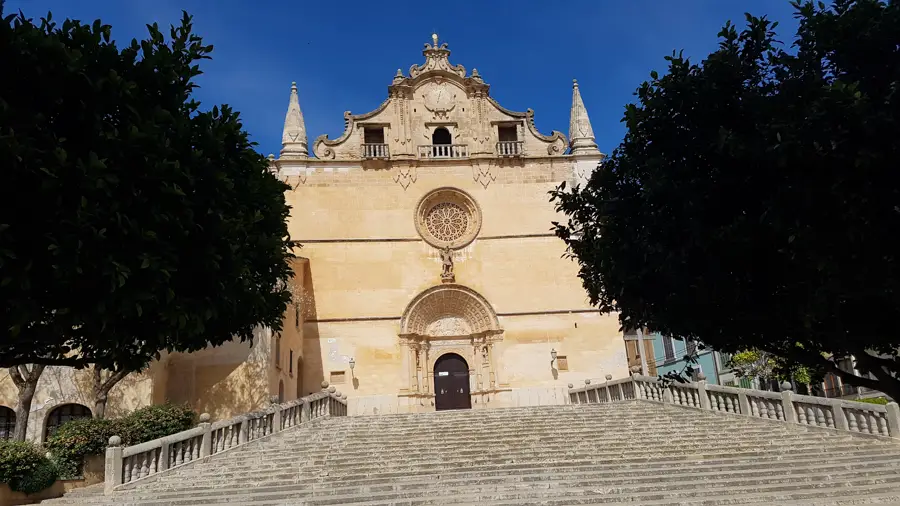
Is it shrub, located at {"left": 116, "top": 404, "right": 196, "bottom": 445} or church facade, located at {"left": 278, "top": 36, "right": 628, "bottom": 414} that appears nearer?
shrub, located at {"left": 116, "top": 404, "right": 196, "bottom": 445}

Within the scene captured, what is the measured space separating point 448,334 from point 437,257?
2.69 meters

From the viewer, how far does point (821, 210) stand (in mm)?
5656

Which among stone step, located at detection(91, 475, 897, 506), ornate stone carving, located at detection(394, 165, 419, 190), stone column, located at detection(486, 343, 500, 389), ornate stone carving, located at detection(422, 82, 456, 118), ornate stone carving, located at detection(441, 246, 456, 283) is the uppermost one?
ornate stone carving, located at detection(422, 82, 456, 118)

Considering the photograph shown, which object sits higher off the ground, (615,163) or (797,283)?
(615,163)

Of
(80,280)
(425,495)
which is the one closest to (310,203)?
(425,495)

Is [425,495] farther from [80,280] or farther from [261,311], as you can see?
[80,280]

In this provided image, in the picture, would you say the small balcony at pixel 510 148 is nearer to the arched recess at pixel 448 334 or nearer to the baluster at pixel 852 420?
the arched recess at pixel 448 334

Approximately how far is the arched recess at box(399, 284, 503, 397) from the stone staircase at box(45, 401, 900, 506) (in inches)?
326

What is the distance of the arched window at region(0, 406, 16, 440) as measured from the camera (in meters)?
16.5

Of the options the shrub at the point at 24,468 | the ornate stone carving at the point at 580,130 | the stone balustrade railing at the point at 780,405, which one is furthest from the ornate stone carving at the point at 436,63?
the shrub at the point at 24,468

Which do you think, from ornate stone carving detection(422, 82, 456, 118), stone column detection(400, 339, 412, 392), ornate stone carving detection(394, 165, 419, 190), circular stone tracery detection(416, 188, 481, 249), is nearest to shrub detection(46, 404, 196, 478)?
stone column detection(400, 339, 412, 392)

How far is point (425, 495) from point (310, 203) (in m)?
15.4

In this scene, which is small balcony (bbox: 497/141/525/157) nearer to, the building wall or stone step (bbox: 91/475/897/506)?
the building wall

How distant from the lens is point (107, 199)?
6.48 meters
